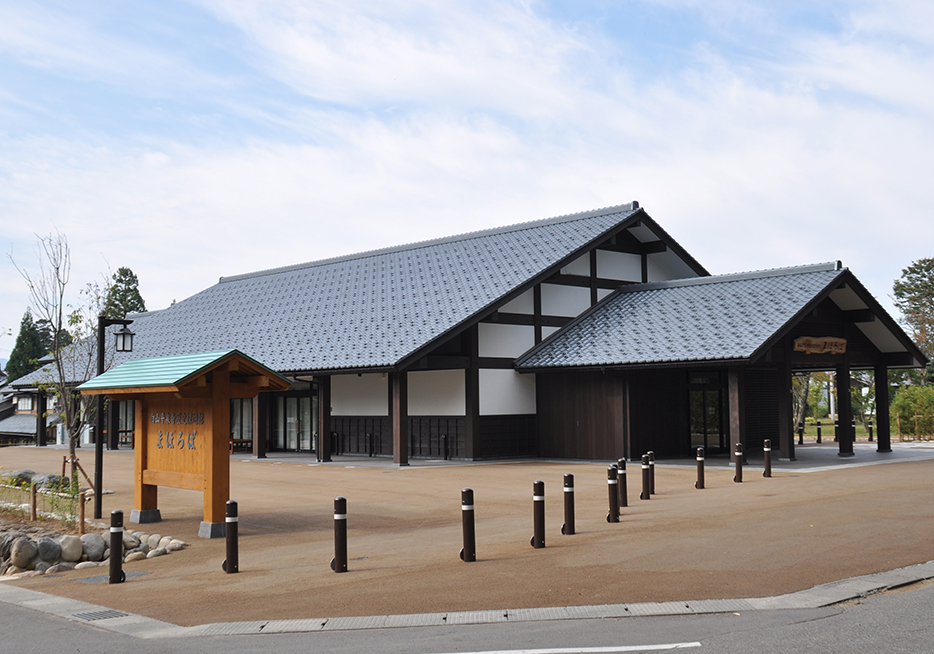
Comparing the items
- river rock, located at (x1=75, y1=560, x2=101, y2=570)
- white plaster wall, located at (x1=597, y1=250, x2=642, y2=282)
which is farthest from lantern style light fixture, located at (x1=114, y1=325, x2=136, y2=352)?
white plaster wall, located at (x1=597, y1=250, x2=642, y2=282)

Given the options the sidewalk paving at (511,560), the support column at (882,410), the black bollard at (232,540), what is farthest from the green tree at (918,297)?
the black bollard at (232,540)

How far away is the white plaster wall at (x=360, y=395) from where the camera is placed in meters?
26.8

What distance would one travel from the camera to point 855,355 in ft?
83.6

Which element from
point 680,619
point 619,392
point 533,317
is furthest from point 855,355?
point 680,619

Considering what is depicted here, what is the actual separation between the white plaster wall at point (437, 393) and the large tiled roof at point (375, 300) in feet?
5.57

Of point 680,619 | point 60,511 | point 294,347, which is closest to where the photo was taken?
point 680,619

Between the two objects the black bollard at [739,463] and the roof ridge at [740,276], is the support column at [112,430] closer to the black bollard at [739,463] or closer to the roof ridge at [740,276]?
the roof ridge at [740,276]

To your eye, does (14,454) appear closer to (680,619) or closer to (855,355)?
(855,355)

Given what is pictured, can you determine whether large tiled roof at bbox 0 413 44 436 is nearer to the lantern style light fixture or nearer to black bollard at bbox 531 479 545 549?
the lantern style light fixture

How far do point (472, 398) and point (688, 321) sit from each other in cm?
623

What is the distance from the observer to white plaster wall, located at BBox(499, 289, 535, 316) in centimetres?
2561

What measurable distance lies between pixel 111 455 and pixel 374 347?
11280 millimetres

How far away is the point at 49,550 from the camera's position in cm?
1116

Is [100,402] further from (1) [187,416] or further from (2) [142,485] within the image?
(1) [187,416]
